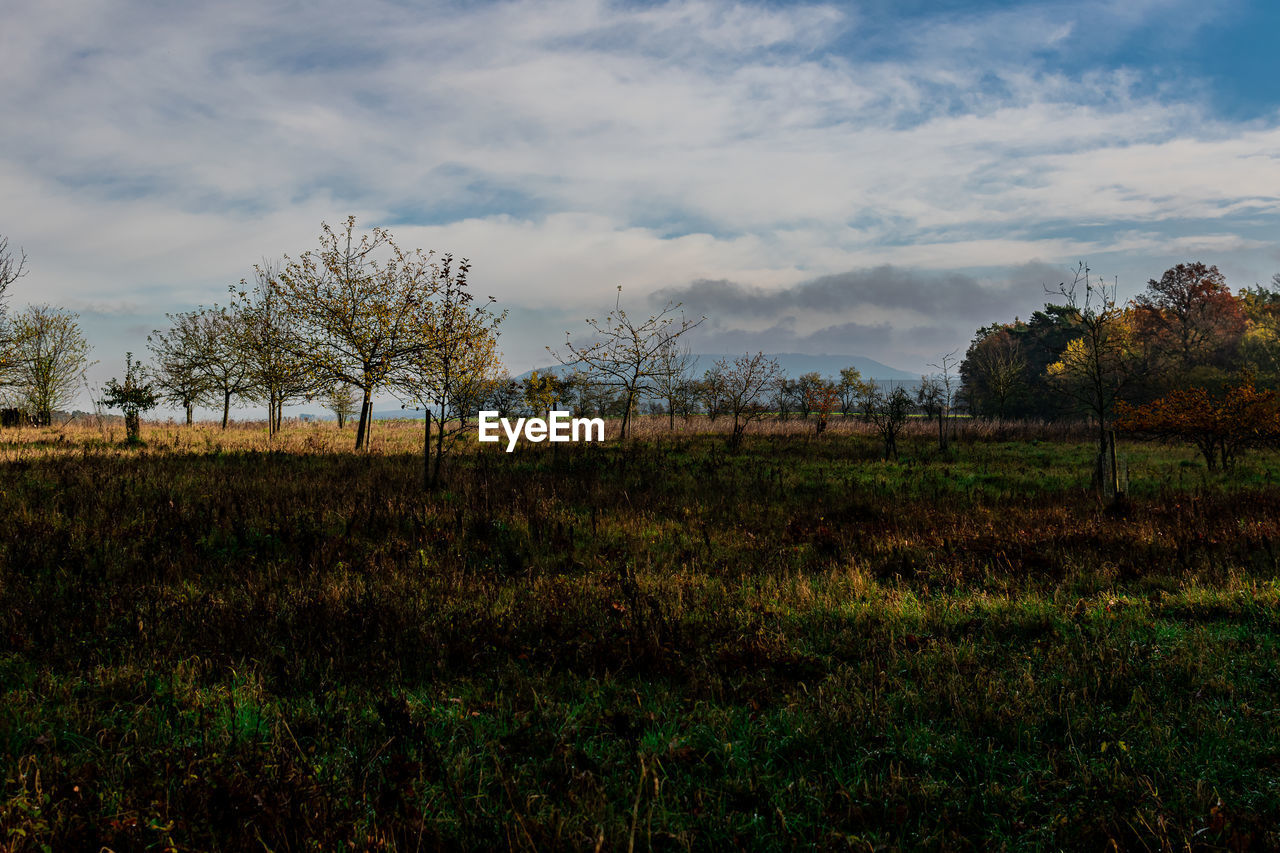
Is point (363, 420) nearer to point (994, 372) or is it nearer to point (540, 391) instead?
point (540, 391)

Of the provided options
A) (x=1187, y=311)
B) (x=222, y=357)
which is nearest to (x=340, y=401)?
(x=222, y=357)

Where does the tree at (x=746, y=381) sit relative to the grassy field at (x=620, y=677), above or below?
above

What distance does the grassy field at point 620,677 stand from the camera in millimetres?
3199

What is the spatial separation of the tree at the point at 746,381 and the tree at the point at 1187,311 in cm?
3483

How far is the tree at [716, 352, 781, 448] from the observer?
26898 millimetres

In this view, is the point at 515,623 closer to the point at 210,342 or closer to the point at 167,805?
the point at 167,805

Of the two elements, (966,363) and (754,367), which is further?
(966,363)

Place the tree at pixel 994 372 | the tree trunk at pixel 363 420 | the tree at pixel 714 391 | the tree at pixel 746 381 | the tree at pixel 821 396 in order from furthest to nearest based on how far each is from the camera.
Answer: the tree at pixel 821 396 → the tree at pixel 994 372 → the tree at pixel 714 391 → the tree at pixel 746 381 → the tree trunk at pixel 363 420

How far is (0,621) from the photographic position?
5.67 meters

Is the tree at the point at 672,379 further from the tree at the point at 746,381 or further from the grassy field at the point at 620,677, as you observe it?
the grassy field at the point at 620,677

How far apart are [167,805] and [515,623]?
2.91m

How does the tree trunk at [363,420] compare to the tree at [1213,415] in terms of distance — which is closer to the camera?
the tree at [1213,415]

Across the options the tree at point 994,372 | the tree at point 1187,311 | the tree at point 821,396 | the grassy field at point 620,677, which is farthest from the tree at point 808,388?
the grassy field at point 620,677

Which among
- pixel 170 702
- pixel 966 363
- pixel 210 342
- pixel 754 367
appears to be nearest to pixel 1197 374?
pixel 754 367
